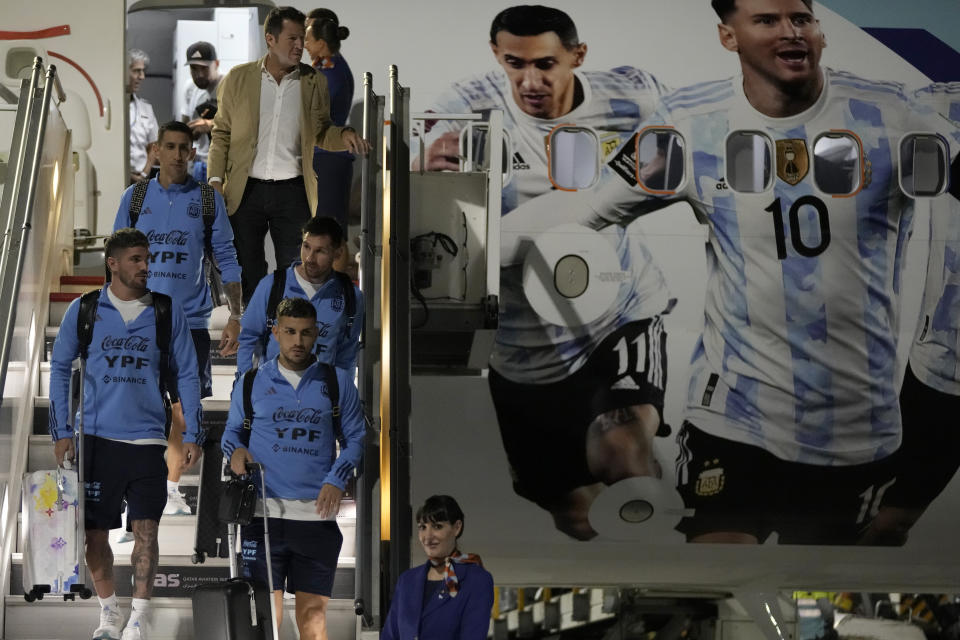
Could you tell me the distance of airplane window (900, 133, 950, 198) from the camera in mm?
10062

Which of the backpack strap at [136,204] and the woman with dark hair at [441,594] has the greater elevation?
the backpack strap at [136,204]

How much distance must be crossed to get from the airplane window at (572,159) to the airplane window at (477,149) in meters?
0.33

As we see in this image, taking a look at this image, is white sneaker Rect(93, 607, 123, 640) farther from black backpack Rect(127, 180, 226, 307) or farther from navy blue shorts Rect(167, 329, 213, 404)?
black backpack Rect(127, 180, 226, 307)

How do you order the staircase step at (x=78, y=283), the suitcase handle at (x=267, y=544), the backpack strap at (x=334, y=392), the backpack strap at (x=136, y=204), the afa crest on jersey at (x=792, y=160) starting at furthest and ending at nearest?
the afa crest on jersey at (x=792, y=160) < the staircase step at (x=78, y=283) < the backpack strap at (x=136, y=204) < the backpack strap at (x=334, y=392) < the suitcase handle at (x=267, y=544)

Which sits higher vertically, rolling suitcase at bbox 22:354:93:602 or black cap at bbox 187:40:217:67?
black cap at bbox 187:40:217:67

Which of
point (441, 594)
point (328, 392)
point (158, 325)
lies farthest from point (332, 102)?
point (441, 594)

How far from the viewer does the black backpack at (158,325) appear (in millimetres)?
5375

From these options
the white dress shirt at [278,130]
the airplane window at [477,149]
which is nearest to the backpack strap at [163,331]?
the white dress shirt at [278,130]

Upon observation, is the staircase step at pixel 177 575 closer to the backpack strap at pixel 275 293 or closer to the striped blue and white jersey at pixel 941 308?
the backpack strap at pixel 275 293

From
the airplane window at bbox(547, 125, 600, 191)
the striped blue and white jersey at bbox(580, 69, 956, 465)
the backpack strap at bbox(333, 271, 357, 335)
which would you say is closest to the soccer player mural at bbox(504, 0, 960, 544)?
the striped blue and white jersey at bbox(580, 69, 956, 465)

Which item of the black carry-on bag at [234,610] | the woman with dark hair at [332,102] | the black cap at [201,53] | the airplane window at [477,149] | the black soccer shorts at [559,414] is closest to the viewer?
the black carry-on bag at [234,610]

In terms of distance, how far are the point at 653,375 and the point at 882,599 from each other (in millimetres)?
8070

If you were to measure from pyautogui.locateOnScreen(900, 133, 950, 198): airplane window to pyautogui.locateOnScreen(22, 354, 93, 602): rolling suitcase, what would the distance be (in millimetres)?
6888

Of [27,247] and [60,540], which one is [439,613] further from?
[27,247]
